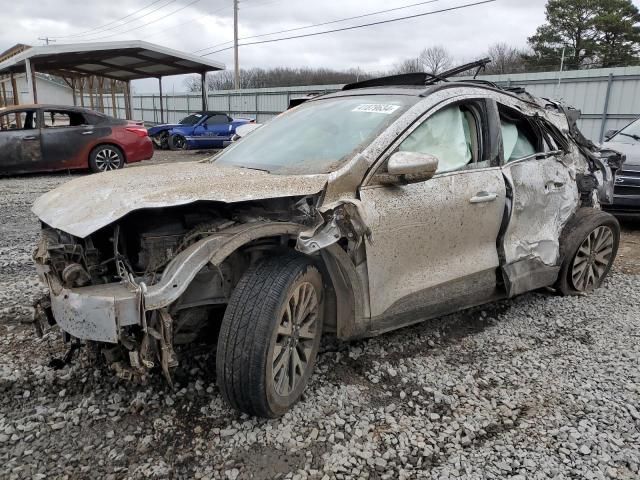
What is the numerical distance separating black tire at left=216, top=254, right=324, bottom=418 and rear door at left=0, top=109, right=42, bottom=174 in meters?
9.87

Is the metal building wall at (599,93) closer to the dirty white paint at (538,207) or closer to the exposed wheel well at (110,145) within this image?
the exposed wheel well at (110,145)

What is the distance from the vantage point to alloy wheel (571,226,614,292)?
14.4 feet

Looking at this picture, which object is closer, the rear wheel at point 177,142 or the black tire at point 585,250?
the black tire at point 585,250

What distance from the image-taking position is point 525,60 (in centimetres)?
3133

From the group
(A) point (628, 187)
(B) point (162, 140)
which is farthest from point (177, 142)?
(A) point (628, 187)

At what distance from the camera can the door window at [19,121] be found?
35.1ft

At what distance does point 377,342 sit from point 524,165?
5.54 ft

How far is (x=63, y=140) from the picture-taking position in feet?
35.7

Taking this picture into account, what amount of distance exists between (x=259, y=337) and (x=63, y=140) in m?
10.2

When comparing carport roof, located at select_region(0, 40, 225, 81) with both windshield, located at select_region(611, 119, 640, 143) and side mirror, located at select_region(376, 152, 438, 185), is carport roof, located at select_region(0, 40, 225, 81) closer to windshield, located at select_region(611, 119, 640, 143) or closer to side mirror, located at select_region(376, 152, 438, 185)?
windshield, located at select_region(611, 119, 640, 143)

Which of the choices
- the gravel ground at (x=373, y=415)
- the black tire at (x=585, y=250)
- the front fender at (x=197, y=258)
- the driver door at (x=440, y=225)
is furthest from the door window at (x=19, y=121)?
the black tire at (x=585, y=250)

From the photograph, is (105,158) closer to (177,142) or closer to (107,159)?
(107,159)

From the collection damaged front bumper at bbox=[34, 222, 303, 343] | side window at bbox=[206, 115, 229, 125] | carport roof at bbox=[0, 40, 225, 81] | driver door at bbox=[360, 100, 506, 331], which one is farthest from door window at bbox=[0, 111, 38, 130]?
driver door at bbox=[360, 100, 506, 331]

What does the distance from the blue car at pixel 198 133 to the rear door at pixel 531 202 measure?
621 inches
